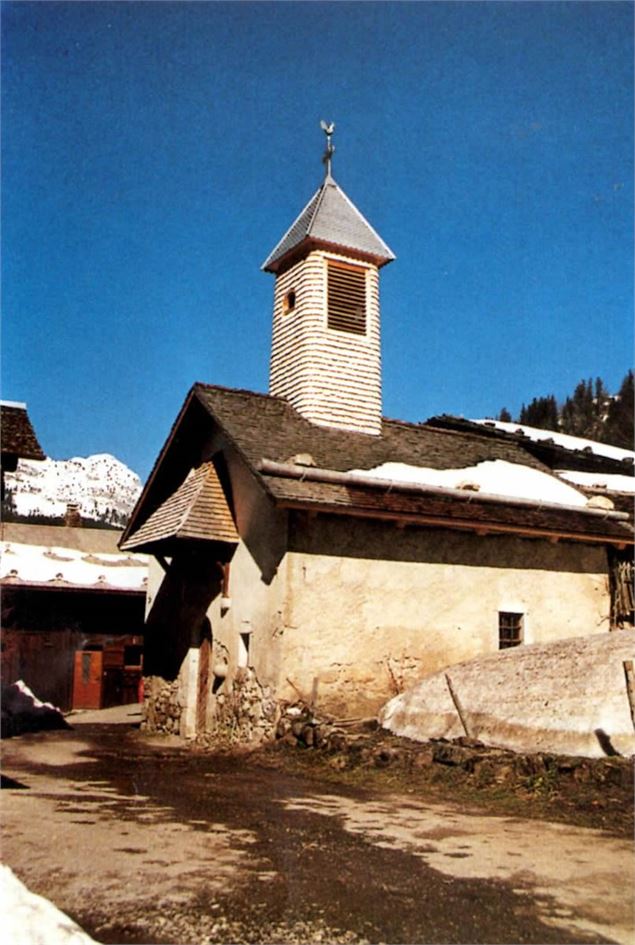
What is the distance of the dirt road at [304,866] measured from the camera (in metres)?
5.18

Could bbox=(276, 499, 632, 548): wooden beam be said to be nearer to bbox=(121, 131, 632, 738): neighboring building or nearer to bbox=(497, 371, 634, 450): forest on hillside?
bbox=(121, 131, 632, 738): neighboring building

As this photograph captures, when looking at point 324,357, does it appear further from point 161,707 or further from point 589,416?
point 589,416

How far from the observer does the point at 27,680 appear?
21.5 meters

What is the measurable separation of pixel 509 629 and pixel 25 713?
436 inches

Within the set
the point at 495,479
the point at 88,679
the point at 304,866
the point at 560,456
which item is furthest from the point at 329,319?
the point at 304,866

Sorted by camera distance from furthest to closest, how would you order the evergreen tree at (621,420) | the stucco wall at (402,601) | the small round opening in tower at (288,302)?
the evergreen tree at (621,420)
the small round opening in tower at (288,302)
the stucco wall at (402,601)

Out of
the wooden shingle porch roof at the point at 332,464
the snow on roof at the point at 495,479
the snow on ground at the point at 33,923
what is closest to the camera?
the snow on ground at the point at 33,923

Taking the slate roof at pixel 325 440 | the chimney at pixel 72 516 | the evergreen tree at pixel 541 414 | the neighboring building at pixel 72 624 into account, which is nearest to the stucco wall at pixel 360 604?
the slate roof at pixel 325 440

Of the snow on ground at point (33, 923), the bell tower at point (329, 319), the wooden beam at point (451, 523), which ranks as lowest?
the snow on ground at point (33, 923)

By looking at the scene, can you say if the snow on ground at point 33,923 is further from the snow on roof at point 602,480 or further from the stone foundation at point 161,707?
the snow on roof at point 602,480

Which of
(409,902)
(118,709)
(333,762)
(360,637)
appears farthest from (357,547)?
(118,709)

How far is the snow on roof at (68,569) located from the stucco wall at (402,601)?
401 inches

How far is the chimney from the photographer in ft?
113

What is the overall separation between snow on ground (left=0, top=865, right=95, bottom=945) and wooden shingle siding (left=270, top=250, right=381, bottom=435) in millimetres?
14954
